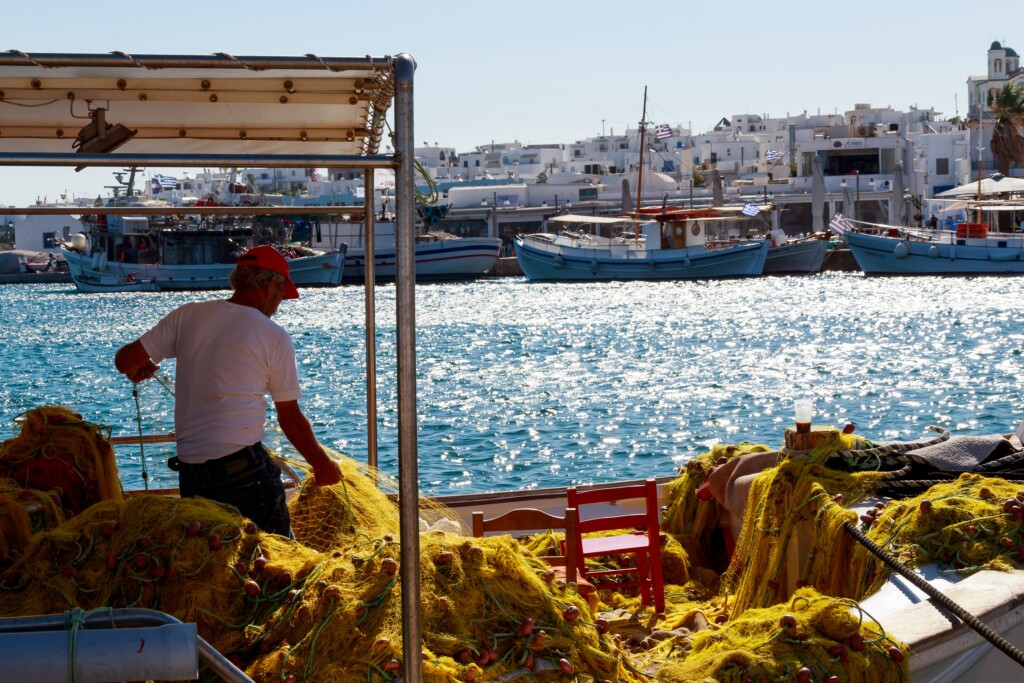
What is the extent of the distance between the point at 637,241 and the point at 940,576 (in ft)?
198

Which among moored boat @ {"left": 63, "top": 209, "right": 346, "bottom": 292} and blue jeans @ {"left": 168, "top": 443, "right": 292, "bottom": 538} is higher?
moored boat @ {"left": 63, "top": 209, "right": 346, "bottom": 292}

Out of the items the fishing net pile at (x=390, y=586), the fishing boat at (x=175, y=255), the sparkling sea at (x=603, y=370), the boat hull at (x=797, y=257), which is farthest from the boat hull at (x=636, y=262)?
the fishing net pile at (x=390, y=586)

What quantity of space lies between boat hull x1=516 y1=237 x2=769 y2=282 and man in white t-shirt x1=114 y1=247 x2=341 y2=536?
58.9 m

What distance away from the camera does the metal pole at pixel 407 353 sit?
9.69ft

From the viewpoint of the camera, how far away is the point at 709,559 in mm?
7242

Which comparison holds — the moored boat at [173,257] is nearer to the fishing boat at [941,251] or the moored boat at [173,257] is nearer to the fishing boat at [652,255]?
the fishing boat at [652,255]

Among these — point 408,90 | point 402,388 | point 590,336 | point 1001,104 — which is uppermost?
point 1001,104

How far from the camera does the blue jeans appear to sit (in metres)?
4.64

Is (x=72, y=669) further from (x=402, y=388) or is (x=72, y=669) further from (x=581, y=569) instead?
(x=581, y=569)

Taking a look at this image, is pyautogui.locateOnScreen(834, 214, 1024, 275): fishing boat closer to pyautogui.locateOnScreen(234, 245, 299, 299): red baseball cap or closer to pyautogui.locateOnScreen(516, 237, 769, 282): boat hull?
pyautogui.locateOnScreen(516, 237, 769, 282): boat hull

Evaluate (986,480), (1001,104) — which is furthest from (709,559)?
(1001,104)

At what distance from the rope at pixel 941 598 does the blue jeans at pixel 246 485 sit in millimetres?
2405

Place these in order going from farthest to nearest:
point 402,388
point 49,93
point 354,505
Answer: point 354,505 < point 49,93 < point 402,388

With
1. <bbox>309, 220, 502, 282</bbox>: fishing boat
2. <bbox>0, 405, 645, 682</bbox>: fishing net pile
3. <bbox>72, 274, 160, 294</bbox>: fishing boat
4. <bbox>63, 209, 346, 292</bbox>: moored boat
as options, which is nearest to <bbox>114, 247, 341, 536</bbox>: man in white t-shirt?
<bbox>0, 405, 645, 682</bbox>: fishing net pile
